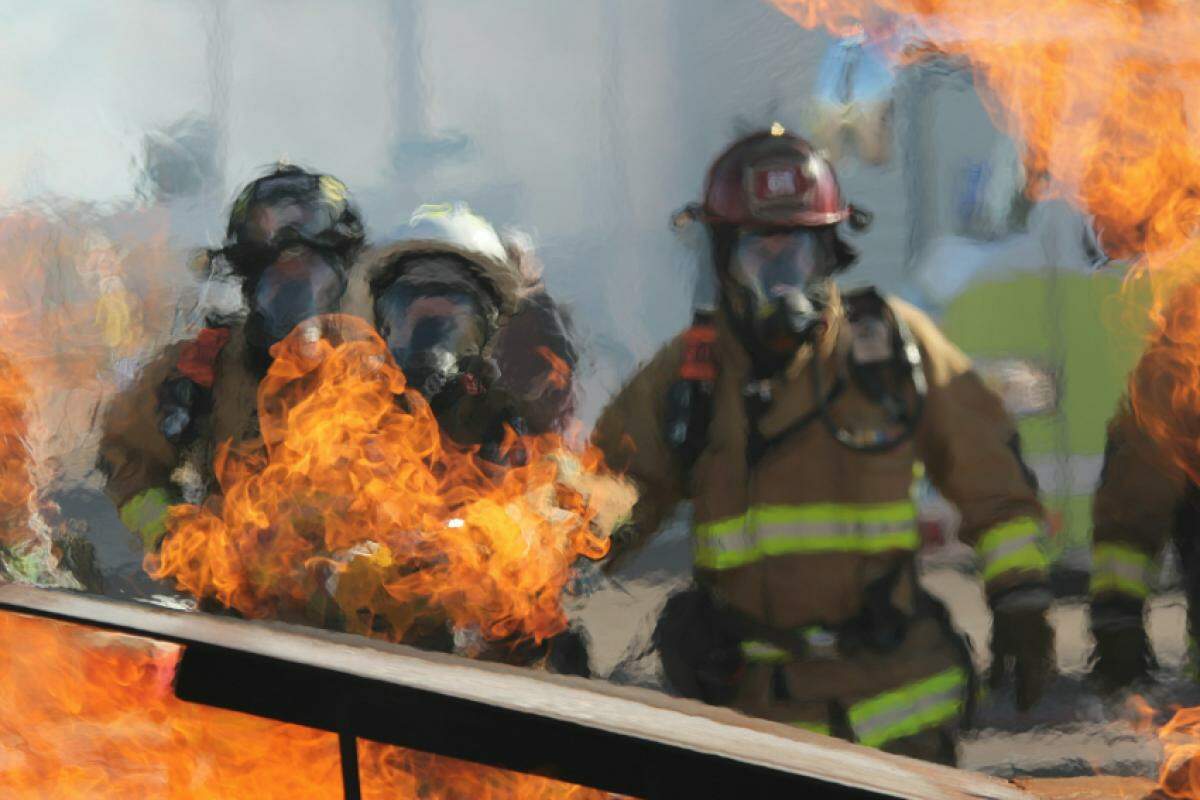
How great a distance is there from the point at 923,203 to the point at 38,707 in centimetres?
435

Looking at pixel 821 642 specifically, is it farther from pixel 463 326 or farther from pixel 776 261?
pixel 463 326

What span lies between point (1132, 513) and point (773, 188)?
130 cm

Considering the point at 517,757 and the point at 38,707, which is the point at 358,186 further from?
the point at 517,757

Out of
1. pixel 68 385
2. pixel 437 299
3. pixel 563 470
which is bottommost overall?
pixel 68 385

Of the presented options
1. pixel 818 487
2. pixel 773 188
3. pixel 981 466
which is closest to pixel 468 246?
pixel 773 188

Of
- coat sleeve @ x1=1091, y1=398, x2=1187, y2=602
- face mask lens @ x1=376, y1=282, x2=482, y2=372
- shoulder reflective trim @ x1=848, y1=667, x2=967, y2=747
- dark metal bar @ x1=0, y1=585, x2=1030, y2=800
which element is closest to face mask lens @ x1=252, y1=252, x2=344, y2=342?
face mask lens @ x1=376, y1=282, x2=482, y2=372

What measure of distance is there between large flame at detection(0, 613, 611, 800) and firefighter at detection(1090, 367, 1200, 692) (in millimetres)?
1700

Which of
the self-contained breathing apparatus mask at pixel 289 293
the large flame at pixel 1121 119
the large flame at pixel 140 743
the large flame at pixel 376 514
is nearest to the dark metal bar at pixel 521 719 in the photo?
the large flame at pixel 140 743

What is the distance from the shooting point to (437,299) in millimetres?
3889

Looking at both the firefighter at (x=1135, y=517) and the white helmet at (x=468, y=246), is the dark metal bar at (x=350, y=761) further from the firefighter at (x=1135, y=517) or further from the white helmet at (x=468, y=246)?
the white helmet at (x=468, y=246)


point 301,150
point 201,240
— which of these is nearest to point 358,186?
point 301,150

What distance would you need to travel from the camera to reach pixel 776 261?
10.8 feet

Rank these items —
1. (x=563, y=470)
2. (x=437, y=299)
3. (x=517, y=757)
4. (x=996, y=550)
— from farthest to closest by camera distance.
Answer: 1. (x=437, y=299)
2. (x=563, y=470)
3. (x=996, y=550)
4. (x=517, y=757)

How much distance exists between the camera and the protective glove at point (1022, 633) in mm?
2939
